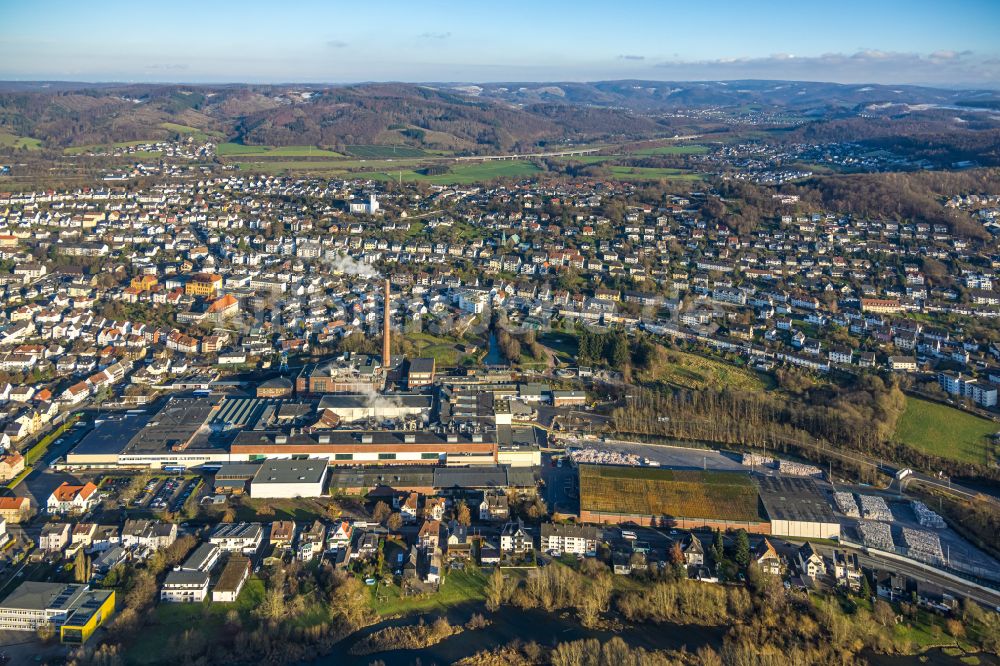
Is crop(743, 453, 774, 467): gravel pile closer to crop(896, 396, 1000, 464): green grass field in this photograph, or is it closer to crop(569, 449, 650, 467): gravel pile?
crop(569, 449, 650, 467): gravel pile

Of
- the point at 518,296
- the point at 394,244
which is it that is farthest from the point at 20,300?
the point at 518,296

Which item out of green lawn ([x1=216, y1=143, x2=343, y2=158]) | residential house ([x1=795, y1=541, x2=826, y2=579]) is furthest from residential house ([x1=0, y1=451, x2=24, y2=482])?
green lawn ([x1=216, y1=143, x2=343, y2=158])

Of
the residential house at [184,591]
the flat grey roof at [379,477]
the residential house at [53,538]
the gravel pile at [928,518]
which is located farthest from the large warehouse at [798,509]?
the residential house at [53,538]

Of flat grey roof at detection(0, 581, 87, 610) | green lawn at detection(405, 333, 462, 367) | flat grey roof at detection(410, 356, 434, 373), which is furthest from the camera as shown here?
green lawn at detection(405, 333, 462, 367)

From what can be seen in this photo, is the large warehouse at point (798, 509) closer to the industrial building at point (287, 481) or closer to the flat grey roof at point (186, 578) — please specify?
the industrial building at point (287, 481)

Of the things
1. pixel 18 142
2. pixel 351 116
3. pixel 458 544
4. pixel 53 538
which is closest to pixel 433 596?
pixel 458 544
